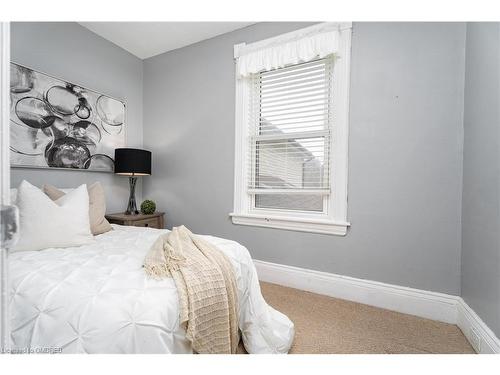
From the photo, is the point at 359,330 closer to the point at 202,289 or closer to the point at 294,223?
the point at 294,223

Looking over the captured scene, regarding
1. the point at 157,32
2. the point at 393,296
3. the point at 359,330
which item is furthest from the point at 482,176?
the point at 157,32

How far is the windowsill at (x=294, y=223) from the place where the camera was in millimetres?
2057

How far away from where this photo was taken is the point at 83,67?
2422mm

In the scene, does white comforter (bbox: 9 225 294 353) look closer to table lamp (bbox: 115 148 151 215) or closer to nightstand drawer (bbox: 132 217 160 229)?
nightstand drawer (bbox: 132 217 160 229)

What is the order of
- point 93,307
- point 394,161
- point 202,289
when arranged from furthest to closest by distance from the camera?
point 394,161 < point 202,289 < point 93,307

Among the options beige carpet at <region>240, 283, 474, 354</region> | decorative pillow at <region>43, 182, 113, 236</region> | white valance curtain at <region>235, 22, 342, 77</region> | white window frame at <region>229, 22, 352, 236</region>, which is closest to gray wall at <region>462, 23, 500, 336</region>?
beige carpet at <region>240, 283, 474, 354</region>

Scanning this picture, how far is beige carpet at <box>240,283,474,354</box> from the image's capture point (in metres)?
1.42

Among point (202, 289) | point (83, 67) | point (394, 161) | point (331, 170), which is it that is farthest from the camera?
point (83, 67)

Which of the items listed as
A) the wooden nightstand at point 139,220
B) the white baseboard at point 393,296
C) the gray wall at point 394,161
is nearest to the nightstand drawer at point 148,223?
the wooden nightstand at point 139,220

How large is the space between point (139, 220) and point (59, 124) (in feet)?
3.89

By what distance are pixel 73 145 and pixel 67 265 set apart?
5.53 ft

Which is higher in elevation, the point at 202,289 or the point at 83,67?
the point at 83,67

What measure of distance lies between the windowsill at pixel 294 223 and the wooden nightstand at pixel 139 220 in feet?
3.04

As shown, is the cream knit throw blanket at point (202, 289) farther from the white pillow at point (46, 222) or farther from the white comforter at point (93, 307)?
the white pillow at point (46, 222)
